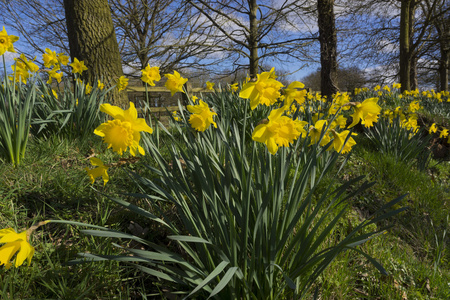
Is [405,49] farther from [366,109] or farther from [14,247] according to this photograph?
[14,247]

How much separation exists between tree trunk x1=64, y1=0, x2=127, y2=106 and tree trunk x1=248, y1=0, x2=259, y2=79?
6.39 meters

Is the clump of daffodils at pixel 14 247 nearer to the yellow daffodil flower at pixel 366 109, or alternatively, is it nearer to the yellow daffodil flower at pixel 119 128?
the yellow daffodil flower at pixel 119 128

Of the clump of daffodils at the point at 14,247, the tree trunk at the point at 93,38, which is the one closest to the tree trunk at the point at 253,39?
the tree trunk at the point at 93,38

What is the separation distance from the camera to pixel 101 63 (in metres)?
4.20

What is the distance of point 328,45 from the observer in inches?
280

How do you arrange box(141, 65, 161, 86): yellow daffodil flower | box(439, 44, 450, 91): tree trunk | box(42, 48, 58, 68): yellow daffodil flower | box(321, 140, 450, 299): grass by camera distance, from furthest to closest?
box(439, 44, 450, 91): tree trunk, box(42, 48, 58, 68): yellow daffodil flower, box(141, 65, 161, 86): yellow daffodil flower, box(321, 140, 450, 299): grass

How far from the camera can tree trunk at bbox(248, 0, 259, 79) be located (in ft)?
32.5

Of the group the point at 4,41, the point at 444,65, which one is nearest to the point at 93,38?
the point at 4,41

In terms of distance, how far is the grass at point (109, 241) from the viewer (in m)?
1.24

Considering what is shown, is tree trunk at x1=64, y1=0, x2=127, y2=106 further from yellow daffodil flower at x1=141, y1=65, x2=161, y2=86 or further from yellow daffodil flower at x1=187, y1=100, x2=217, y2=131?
yellow daffodil flower at x1=187, y1=100, x2=217, y2=131

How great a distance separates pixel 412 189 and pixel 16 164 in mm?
3892

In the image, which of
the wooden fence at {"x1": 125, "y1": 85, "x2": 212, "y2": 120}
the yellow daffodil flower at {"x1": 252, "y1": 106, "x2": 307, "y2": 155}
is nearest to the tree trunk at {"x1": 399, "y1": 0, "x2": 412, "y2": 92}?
the wooden fence at {"x1": 125, "y1": 85, "x2": 212, "y2": 120}

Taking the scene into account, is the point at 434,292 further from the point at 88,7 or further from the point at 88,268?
the point at 88,7

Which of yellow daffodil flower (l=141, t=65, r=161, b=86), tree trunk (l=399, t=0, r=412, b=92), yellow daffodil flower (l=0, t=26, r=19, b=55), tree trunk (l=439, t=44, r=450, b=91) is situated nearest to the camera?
yellow daffodil flower (l=141, t=65, r=161, b=86)
